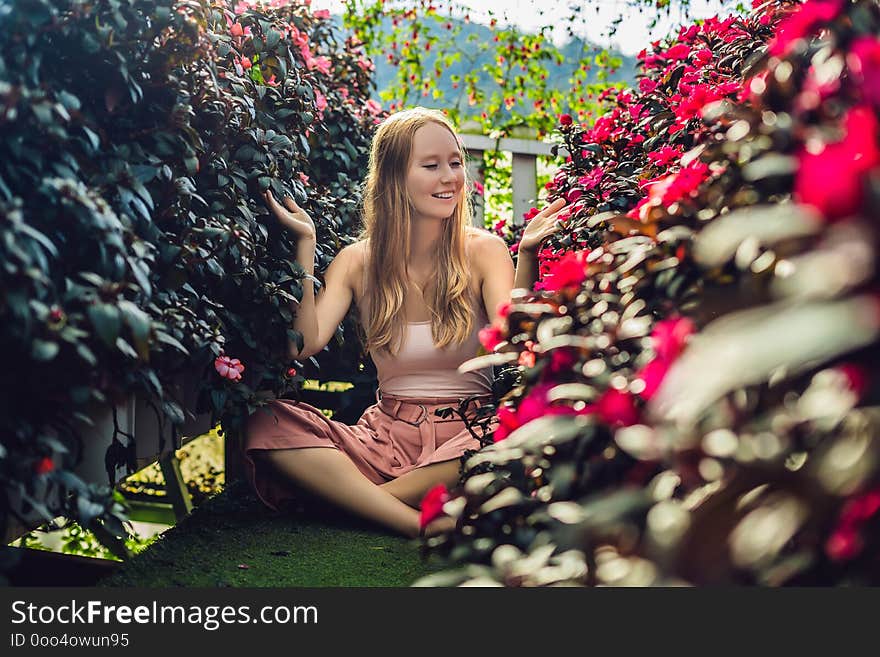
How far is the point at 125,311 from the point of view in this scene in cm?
137

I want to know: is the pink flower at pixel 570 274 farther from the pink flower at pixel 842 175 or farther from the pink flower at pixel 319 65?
the pink flower at pixel 319 65

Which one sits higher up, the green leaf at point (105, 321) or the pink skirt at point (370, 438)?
the pink skirt at point (370, 438)

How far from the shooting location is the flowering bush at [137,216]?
1339mm

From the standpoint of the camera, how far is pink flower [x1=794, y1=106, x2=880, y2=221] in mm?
739

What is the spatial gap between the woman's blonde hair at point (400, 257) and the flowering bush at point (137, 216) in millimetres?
181

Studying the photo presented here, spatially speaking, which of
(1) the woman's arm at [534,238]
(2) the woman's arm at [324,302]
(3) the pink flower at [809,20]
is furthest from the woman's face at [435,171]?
(3) the pink flower at [809,20]

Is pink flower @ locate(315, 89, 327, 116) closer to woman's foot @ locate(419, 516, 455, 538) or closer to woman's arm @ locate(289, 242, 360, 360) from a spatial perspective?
woman's arm @ locate(289, 242, 360, 360)

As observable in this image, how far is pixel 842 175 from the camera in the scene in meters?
0.74

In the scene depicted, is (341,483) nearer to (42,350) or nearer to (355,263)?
(355,263)

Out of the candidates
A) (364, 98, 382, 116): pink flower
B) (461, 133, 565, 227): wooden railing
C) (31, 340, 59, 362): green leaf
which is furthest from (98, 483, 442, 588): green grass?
(461, 133, 565, 227): wooden railing

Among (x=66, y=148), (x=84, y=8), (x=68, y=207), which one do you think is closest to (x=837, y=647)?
(x=68, y=207)

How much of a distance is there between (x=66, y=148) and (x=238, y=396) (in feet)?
3.21

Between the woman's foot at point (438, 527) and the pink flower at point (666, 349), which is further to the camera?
the woman's foot at point (438, 527)

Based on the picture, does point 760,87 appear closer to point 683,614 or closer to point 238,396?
Result: point 683,614
